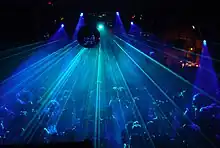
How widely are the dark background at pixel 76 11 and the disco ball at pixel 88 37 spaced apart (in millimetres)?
827

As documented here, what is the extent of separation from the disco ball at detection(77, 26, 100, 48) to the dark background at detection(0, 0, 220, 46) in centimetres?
83

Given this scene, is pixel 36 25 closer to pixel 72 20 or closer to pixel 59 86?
Answer: pixel 72 20

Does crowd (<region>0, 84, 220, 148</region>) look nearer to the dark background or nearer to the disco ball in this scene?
the disco ball

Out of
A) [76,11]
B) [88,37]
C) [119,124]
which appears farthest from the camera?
[88,37]

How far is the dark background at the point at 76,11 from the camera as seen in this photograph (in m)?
6.71

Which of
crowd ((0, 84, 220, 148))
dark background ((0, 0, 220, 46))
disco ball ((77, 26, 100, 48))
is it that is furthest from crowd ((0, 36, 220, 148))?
dark background ((0, 0, 220, 46))

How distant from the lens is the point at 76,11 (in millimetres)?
7859

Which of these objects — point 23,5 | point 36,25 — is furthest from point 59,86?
point 23,5

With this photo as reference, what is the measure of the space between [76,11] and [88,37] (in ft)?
3.29

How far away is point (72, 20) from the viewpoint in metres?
9.95

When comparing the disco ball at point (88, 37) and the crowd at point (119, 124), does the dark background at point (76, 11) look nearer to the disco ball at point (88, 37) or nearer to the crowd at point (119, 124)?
the disco ball at point (88, 37)

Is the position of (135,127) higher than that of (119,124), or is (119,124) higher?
(135,127)

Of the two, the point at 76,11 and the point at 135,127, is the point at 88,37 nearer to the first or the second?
the point at 76,11

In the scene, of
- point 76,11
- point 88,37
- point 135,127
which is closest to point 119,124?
point 135,127
